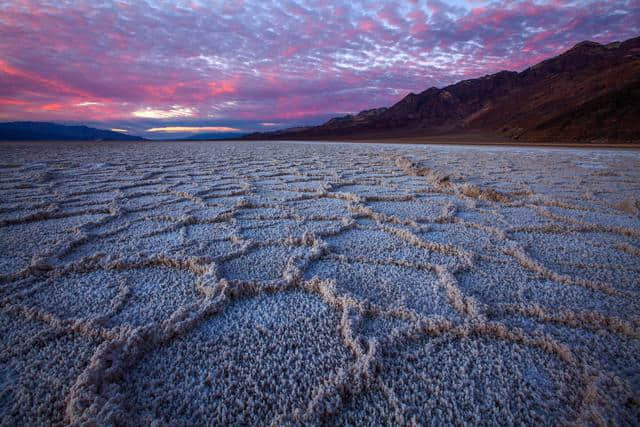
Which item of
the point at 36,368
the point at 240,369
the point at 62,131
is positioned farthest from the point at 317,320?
the point at 62,131

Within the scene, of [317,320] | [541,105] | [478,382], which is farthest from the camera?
[541,105]

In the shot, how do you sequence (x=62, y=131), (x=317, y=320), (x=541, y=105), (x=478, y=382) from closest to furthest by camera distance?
(x=478, y=382), (x=317, y=320), (x=541, y=105), (x=62, y=131)

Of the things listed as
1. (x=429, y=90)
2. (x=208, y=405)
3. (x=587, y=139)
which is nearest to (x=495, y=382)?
(x=208, y=405)

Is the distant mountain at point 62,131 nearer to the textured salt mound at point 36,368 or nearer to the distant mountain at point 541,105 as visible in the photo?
the distant mountain at point 541,105

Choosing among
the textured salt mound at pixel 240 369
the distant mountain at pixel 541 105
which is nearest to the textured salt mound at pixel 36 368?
the textured salt mound at pixel 240 369

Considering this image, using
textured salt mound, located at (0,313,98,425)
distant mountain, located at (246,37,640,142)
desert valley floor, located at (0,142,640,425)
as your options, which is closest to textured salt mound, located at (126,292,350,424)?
desert valley floor, located at (0,142,640,425)

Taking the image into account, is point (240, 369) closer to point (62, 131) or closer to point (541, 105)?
point (541, 105)

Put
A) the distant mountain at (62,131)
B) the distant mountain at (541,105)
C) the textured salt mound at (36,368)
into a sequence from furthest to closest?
the distant mountain at (62,131), the distant mountain at (541,105), the textured salt mound at (36,368)
